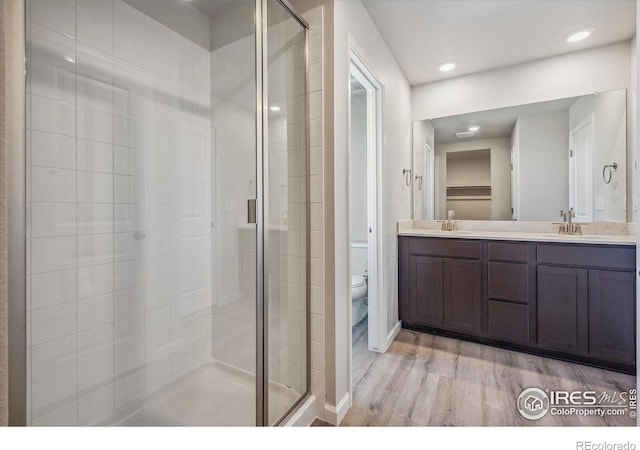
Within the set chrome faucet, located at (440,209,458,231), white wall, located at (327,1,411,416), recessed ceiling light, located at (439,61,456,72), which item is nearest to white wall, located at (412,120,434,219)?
white wall, located at (327,1,411,416)

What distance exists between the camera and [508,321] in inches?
93.0

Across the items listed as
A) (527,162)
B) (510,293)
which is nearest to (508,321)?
(510,293)

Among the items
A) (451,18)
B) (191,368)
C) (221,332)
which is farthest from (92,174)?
(451,18)

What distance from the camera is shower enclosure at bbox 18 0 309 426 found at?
1.28 meters

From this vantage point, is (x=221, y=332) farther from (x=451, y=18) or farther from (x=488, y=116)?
(x=488, y=116)

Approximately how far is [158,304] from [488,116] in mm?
3197

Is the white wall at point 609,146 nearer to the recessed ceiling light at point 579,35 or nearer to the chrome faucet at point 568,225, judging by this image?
the chrome faucet at point 568,225

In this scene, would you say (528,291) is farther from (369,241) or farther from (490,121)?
(490,121)

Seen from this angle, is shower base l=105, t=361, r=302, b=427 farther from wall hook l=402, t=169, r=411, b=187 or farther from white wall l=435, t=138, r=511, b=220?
white wall l=435, t=138, r=511, b=220

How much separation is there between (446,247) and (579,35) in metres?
1.91

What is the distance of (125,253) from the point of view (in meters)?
1.57

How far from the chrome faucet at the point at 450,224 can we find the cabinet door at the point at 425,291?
1.91 feet

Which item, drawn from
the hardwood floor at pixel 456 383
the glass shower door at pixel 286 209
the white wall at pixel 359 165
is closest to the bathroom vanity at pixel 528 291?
the hardwood floor at pixel 456 383

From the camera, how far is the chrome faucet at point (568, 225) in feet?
8.30
